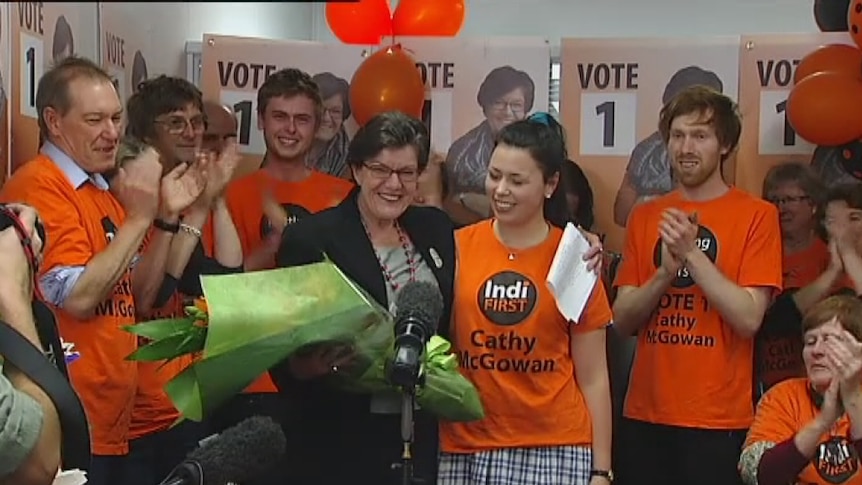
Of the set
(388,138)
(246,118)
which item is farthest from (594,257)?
(246,118)

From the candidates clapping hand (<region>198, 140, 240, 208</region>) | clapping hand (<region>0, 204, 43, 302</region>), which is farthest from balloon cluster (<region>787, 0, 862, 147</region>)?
clapping hand (<region>0, 204, 43, 302</region>)

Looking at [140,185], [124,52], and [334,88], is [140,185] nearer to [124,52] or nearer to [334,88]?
[124,52]

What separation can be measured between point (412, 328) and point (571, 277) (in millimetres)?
659

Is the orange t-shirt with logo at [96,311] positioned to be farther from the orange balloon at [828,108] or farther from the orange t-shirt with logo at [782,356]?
the orange balloon at [828,108]

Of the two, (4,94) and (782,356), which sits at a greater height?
(4,94)

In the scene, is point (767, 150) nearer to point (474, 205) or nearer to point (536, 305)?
point (474, 205)

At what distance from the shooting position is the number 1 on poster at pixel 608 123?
11.4 feet

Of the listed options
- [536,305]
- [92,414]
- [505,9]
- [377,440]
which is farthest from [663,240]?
[505,9]

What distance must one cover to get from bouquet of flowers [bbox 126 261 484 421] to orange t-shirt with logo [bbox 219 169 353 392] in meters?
1.22

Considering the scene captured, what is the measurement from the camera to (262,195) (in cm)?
317

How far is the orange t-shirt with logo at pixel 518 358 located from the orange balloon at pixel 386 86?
1115 mm

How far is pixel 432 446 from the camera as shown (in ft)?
7.52

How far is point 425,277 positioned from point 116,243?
24.1 inches

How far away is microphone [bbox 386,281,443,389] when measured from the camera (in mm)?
1622
